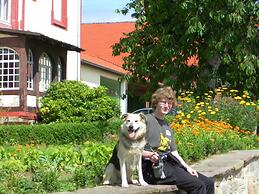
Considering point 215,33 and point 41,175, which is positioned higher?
point 215,33

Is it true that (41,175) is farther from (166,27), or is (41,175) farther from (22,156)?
(166,27)

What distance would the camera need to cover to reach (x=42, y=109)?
76.6 feet

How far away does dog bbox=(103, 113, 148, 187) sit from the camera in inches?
230

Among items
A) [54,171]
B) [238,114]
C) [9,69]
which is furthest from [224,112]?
[9,69]

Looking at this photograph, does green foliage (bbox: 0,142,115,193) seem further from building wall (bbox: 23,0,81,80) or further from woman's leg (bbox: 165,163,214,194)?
building wall (bbox: 23,0,81,80)

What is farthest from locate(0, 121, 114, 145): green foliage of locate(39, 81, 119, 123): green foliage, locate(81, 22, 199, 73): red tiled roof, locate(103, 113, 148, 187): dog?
locate(81, 22, 199, 73): red tiled roof

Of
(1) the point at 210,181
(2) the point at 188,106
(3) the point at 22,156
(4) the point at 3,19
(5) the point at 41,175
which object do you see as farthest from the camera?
(4) the point at 3,19

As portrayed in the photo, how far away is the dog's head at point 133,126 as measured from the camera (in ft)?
19.0

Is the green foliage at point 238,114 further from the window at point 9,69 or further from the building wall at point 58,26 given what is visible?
the building wall at point 58,26

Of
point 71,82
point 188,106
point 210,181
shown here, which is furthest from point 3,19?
point 210,181

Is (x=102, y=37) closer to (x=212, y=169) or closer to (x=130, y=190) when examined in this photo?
(x=212, y=169)

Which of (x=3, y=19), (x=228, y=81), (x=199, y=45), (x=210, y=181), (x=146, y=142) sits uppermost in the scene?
(x=3, y=19)

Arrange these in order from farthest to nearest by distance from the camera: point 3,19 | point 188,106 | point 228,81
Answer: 1. point 3,19
2. point 228,81
3. point 188,106

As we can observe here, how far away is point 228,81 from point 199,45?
159cm
